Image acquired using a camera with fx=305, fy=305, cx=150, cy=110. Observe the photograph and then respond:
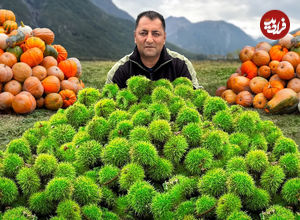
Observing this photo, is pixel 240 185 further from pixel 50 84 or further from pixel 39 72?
pixel 39 72

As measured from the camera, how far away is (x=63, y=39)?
397 feet

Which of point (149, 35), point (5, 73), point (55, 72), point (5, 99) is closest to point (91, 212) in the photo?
point (149, 35)

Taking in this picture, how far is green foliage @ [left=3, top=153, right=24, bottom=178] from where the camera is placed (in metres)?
2.12

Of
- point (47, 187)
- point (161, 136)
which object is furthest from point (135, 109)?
point (47, 187)

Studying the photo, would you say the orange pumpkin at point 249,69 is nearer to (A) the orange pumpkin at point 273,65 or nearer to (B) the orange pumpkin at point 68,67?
(A) the orange pumpkin at point 273,65

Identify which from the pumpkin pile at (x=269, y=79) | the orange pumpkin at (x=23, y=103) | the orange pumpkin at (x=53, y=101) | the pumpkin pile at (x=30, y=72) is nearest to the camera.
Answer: the orange pumpkin at (x=23, y=103)

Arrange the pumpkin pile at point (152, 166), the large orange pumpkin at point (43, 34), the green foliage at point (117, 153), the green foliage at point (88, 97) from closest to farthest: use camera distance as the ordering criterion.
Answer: the pumpkin pile at point (152, 166) → the green foliage at point (117, 153) → the green foliage at point (88, 97) → the large orange pumpkin at point (43, 34)

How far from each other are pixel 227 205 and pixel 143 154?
605mm

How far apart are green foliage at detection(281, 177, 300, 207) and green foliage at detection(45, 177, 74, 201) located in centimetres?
138

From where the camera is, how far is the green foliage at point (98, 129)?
2344 millimetres

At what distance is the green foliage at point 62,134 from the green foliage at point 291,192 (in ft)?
5.45

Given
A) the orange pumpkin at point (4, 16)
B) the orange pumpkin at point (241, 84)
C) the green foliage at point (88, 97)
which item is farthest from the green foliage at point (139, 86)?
the orange pumpkin at point (4, 16)

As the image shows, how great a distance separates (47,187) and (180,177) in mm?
842

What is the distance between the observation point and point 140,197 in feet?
6.08
